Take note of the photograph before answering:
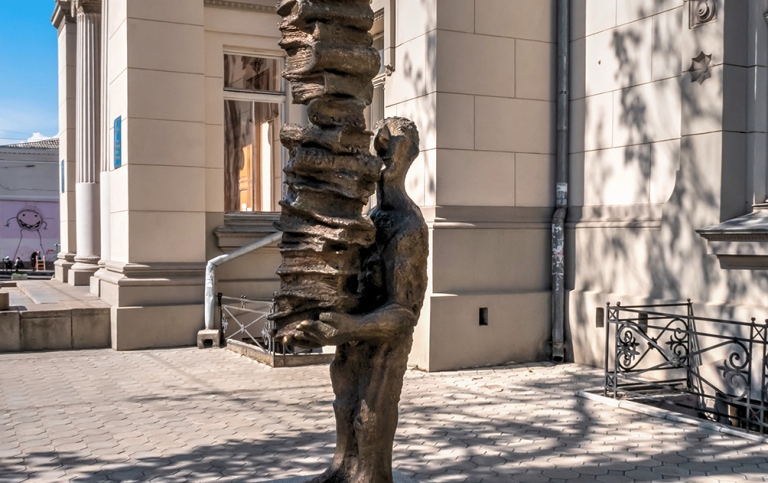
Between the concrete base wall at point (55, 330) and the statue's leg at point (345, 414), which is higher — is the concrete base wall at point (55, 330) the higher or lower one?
the lower one

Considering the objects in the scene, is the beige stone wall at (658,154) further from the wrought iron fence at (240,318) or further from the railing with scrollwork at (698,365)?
the wrought iron fence at (240,318)

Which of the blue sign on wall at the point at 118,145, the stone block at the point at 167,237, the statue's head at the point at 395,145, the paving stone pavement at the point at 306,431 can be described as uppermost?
the blue sign on wall at the point at 118,145

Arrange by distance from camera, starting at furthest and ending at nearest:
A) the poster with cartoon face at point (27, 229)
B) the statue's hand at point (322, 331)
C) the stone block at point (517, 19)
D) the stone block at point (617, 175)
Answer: the poster with cartoon face at point (27, 229)
the stone block at point (517, 19)
the stone block at point (617, 175)
the statue's hand at point (322, 331)

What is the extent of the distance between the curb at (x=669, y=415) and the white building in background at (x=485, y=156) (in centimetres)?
143

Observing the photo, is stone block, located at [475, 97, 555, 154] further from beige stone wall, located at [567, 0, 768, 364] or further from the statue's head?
the statue's head

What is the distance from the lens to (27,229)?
4244 centimetres

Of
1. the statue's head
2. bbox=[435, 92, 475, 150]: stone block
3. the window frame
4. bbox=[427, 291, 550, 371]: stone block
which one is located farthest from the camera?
the window frame

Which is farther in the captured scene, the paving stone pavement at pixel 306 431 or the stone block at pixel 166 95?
the stone block at pixel 166 95

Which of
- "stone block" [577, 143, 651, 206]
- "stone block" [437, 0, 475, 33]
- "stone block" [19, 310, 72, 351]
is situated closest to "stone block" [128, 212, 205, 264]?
"stone block" [19, 310, 72, 351]

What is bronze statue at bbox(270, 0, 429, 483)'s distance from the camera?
4340 millimetres

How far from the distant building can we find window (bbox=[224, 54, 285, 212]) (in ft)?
101

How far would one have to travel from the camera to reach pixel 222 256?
40.7 ft

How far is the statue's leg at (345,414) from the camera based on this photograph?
4762 mm

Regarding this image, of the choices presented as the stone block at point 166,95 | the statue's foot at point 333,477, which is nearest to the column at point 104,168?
the stone block at point 166,95
